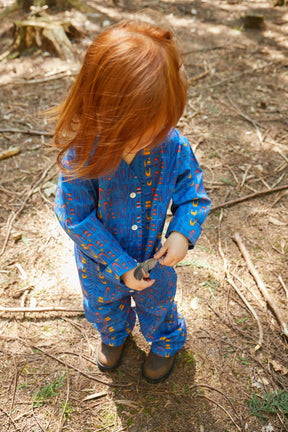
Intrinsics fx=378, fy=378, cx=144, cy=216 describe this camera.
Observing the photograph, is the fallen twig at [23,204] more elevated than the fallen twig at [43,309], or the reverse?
the fallen twig at [23,204]

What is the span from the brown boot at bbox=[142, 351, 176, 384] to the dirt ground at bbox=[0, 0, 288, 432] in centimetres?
5

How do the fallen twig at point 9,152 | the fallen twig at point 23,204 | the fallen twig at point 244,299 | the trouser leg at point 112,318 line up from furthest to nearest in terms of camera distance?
the fallen twig at point 9,152, the fallen twig at point 23,204, the fallen twig at point 244,299, the trouser leg at point 112,318

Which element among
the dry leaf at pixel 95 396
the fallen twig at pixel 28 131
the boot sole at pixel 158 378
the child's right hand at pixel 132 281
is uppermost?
the child's right hand at pixel 132 281

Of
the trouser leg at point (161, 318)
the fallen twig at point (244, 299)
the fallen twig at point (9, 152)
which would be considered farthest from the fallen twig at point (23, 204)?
the fallen twig at point (244, 299)

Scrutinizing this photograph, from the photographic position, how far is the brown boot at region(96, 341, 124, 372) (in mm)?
1805

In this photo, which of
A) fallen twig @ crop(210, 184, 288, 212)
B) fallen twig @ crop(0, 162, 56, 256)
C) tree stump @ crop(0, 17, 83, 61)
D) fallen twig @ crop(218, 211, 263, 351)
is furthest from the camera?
tree stump @ crop(0, 17, 83, 61)

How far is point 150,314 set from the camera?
5.34 feet

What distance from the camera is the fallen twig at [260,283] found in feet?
6.44

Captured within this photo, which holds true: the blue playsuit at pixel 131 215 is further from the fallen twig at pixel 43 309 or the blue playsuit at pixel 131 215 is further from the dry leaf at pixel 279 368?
the dry leaf at pixel 279 368

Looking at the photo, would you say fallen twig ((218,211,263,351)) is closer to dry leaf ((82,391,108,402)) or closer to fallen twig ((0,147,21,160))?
dry leaf ((82,391,108,402))

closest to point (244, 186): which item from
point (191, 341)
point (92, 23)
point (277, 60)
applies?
point (191, 341)

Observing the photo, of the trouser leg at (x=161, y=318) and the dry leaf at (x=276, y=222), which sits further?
the dry leaf at (x=276, y=222)

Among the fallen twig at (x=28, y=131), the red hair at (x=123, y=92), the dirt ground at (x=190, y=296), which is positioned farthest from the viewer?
the fallen twig at (x=28, y=131)

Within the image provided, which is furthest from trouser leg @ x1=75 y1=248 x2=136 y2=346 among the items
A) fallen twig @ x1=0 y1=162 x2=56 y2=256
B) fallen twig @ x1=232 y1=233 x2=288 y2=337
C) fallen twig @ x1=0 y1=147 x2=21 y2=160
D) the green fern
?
fallen twig @ x1=0 y1=147 x2=21 y2=160
